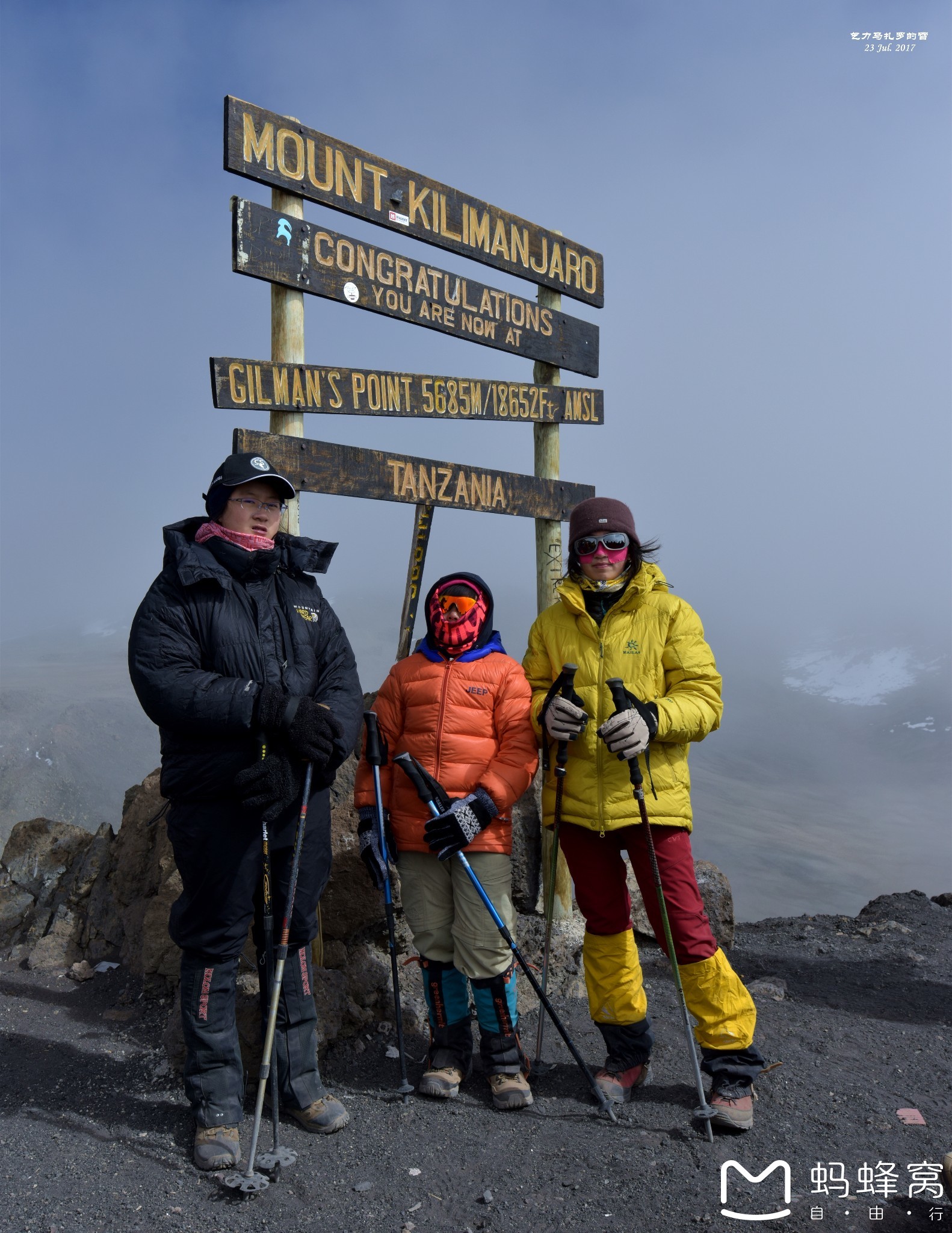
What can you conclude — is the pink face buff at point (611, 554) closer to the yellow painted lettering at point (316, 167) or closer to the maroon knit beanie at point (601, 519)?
the maroon knit beanie at point (601, 519)

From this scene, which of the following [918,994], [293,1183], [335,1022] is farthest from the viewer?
[918,994]

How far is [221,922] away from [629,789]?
5.93ft

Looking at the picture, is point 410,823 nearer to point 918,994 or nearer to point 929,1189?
point 929,1189

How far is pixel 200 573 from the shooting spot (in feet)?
11.3

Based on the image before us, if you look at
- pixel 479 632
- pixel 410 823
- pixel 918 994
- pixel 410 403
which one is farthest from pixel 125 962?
pixel 918 994

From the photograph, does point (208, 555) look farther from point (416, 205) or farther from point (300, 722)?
point (416, 205)

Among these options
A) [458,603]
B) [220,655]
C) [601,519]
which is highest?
[601,519]

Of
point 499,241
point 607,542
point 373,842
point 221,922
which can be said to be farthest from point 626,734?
point 499,241

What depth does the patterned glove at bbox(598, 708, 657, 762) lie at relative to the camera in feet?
12.1

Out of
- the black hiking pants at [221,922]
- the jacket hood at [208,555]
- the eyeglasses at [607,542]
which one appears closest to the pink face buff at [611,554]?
the eyeglasses at [607,542]

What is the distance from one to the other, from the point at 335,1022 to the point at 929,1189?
9.07 feet

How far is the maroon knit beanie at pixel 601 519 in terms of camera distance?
4066 mm

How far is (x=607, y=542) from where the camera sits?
161 inches

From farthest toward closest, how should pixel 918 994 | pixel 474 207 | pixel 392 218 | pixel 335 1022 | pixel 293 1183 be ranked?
1. pixel 918 994
2. pixel 474 207
3. pixel 392 218
4. pixel 335 1022
5. pixel 293 1183
